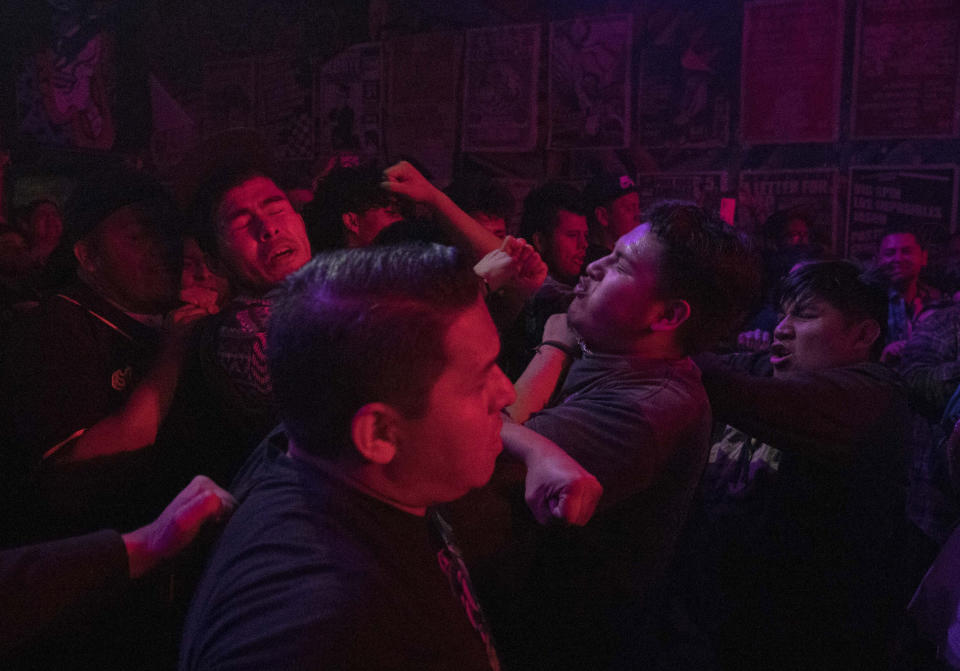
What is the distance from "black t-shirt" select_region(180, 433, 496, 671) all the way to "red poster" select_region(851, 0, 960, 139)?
16.7 feet

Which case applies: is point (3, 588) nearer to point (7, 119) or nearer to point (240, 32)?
point (240, 32)

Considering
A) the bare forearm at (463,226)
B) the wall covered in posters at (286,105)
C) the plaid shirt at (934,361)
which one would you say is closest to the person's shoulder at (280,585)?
the bare forearm at (463,226)

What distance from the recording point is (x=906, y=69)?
4848mm

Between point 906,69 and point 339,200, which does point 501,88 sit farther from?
point 339,200

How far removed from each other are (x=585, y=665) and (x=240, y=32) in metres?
7.26

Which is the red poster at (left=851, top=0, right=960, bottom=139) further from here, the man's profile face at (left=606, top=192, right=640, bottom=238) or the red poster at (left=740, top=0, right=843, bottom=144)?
the man's profile face at (left=606, top=192, right=640, bottom=238)

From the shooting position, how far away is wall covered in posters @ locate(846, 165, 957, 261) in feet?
15.9

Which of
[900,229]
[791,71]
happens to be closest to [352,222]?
[791,71]

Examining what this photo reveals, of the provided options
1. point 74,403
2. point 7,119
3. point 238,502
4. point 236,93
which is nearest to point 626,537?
point 238,502

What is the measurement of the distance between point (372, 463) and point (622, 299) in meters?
0.98

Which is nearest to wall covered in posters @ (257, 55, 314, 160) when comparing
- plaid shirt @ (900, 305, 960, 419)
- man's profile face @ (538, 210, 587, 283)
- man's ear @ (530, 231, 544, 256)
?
man's ear @ (530, 231, 544, 256)

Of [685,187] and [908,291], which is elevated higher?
[685,187]

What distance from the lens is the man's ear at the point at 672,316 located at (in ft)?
5.80

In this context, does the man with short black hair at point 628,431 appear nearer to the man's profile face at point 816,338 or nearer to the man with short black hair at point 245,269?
the man's profile face at point 816,338
